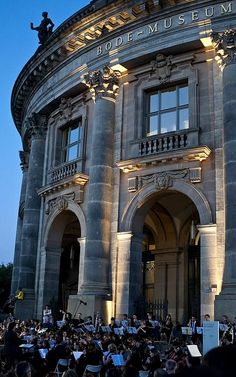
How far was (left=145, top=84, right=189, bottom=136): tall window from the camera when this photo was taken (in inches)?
800

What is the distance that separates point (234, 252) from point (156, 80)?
27.4ft

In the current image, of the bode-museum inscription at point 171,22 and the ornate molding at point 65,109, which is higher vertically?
the bode-museum inscription at point 171,22

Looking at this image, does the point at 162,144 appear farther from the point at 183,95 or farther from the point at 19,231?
the point at 19,231

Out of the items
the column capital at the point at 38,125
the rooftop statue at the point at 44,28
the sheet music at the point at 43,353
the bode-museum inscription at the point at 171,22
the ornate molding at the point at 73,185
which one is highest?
the rooftop statue at the point at 44,28

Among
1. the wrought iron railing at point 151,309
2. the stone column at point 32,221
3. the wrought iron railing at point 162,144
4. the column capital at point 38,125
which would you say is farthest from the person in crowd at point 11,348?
the column capital at point 38,125

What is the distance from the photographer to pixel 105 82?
2178cm

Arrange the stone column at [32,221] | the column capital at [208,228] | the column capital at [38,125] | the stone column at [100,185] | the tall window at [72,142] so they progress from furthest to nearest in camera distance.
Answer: the column capital at [38,125] < the tall window at [72,142] < the stone column at [32,221] < the stone column at [100,185] < the column capital at [208,228]

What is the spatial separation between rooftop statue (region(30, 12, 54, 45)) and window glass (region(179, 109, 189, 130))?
38.4 ft

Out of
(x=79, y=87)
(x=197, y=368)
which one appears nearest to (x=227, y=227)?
(x=79, y=87)

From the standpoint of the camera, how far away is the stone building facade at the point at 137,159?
18.4 m

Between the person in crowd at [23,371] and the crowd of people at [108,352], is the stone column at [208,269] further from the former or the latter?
the person in crowd at [23,371]

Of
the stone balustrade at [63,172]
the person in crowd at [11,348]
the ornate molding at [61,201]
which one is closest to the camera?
the person in crowd at [11,348]

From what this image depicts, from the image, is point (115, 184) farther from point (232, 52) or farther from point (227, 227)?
point (232, 52)

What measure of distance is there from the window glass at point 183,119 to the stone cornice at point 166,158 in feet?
5.41
